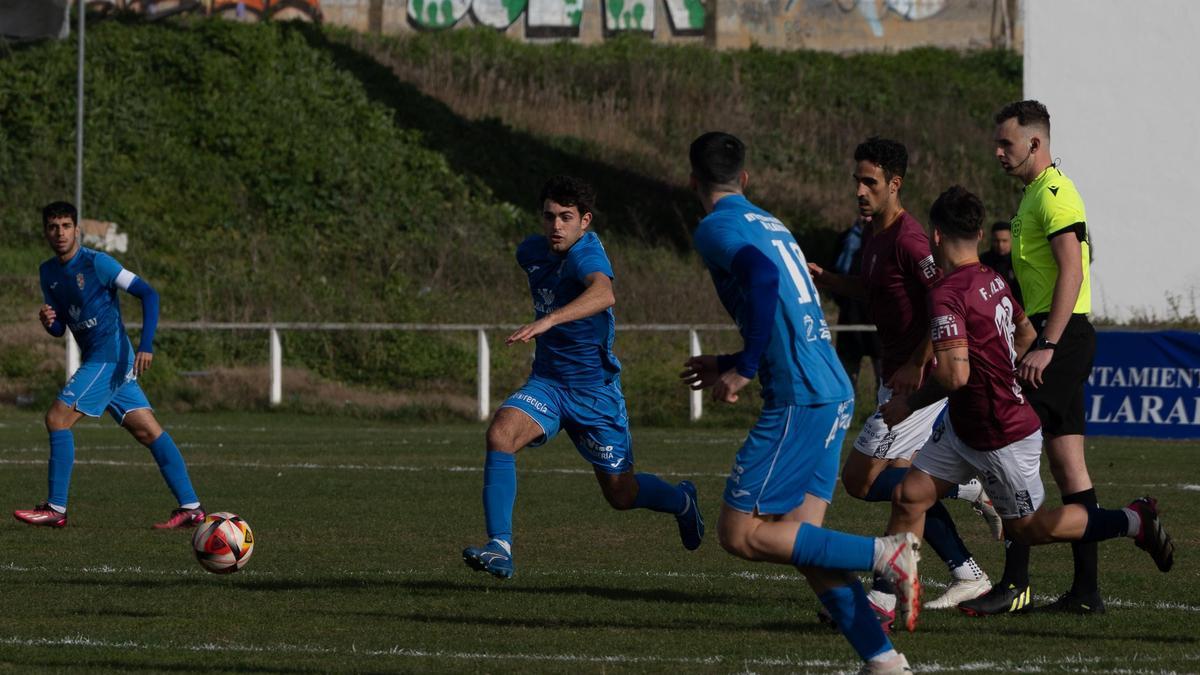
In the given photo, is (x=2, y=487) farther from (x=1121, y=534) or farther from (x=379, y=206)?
(x=379, y=206)

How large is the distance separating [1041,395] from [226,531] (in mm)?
3929

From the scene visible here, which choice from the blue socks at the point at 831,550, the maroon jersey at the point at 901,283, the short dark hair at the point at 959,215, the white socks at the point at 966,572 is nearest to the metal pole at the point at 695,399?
the maroon jersey at the point at 901,283

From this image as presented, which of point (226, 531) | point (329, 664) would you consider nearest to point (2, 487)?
point (226, 531)

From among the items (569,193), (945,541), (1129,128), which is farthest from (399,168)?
(945,541)

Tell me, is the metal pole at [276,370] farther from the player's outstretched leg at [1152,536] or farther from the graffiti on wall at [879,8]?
the graffiti on wall at [879,8]

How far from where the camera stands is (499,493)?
29.1 ft

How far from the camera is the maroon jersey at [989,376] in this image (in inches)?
297

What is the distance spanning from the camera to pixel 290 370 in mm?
25109

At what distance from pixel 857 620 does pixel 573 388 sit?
3429mm

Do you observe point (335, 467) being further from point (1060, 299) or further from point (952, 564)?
point (1060, 299)

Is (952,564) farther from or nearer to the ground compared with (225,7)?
nearer to the ground

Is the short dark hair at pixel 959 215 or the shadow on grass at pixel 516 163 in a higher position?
the shadow on grass at pixel 516 163

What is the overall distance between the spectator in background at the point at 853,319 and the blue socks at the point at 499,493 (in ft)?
34.8

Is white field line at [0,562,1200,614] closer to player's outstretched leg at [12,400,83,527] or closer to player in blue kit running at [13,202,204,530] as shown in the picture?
player's outstretched leg at [12,400,83,527]
